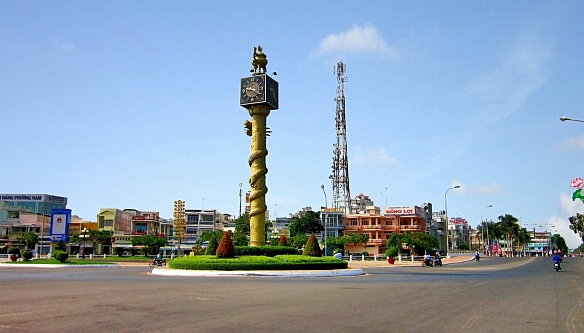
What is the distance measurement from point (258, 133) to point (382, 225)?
60.4m

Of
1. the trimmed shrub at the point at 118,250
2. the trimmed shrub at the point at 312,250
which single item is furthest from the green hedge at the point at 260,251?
the trimmed shrub at the point at 118,250

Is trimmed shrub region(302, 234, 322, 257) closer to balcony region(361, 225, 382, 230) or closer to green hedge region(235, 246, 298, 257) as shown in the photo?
green hedge region(235, 246, 298, 257)

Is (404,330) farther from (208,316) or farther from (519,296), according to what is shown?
(519,296)

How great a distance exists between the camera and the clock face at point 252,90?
4312cm

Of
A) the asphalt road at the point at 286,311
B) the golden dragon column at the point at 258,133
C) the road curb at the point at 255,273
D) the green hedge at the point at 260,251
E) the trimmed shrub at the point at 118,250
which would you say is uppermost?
the golden dragon column at the point at 258,133

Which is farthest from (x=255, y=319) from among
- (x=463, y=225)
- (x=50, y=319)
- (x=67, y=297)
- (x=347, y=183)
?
(x=463, y=225)

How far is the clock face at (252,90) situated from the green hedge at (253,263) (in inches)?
583

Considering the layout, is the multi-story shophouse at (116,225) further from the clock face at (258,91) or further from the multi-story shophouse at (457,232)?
the multi-story shophouse at (457,232)

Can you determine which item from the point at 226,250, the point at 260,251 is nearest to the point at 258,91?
the point at 260,251

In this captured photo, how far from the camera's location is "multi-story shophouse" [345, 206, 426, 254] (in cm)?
9700

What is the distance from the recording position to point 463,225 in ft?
609

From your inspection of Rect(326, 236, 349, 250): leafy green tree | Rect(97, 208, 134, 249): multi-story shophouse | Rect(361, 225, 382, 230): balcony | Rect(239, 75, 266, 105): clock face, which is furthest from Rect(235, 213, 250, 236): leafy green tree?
Rect(239, 75, 266, 105): clock face

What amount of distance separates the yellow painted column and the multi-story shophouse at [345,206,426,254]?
5688 centimetres

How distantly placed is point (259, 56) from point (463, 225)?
158 m
